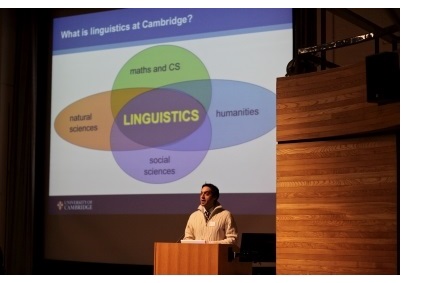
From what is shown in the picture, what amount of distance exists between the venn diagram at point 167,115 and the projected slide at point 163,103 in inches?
0.4

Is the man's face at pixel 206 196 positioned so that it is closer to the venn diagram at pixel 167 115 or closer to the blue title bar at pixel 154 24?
the venn diagram at pixel 167 115

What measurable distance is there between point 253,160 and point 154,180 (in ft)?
3.91

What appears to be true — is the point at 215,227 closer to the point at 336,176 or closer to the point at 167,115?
the point at 336,176

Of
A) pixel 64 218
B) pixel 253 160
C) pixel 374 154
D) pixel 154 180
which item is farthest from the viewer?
pixel 64 218

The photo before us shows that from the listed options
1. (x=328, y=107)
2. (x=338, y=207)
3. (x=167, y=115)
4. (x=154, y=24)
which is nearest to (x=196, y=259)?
(x=338, y=207)

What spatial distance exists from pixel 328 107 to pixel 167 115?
10.7 feet

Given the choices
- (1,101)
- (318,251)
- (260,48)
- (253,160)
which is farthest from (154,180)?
(318,251)

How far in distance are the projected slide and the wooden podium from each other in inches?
73.0

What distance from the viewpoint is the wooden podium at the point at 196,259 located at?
5184mm

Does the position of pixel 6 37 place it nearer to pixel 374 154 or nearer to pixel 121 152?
pixel 121 152

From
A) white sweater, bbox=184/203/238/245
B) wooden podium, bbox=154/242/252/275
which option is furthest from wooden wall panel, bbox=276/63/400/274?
white sweater, bbox=184/203/238/245

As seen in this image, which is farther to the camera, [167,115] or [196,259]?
[167,115]

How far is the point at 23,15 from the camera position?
8.84 metres

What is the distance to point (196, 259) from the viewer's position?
5.26 metres
